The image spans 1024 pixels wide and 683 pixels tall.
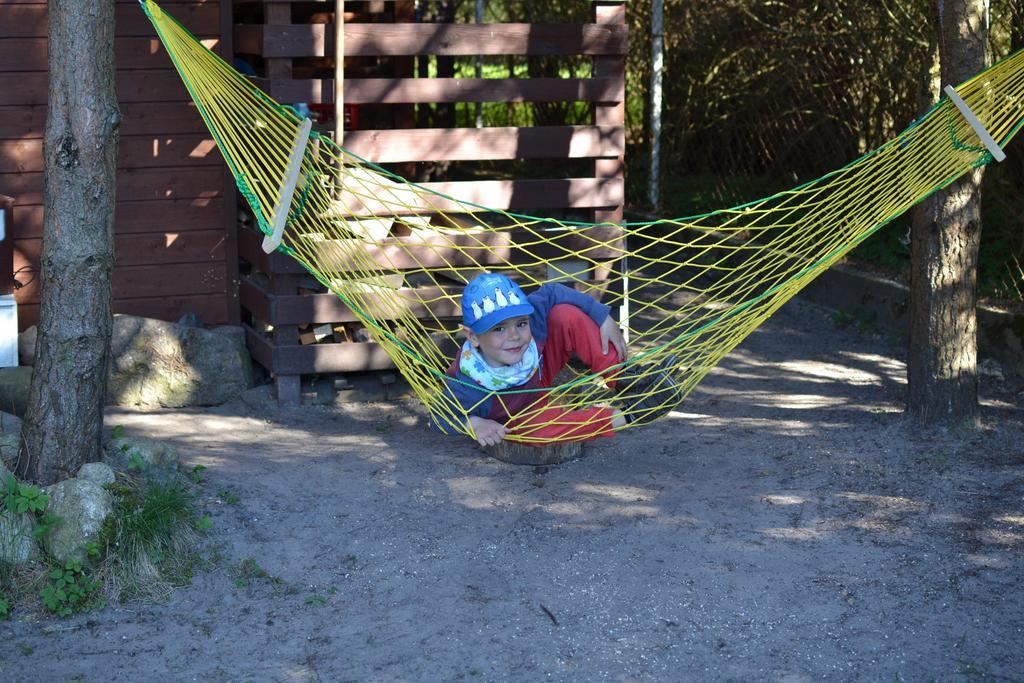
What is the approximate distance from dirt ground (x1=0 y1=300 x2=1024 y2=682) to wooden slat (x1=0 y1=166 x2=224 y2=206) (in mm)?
1081

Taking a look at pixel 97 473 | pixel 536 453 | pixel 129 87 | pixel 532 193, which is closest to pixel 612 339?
pixel 536 453

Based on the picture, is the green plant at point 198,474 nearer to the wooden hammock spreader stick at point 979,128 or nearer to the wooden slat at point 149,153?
the wooden slat at point 149,153

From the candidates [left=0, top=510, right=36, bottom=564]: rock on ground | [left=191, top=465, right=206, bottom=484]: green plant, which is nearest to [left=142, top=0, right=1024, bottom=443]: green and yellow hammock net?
[left=191, top=465, right=206, bottom=484]: green plant

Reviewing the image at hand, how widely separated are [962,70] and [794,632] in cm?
223

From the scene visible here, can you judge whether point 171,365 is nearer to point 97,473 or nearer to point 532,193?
point 97,473

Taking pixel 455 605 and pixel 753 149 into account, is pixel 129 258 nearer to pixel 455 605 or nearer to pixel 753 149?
pixel 455 605

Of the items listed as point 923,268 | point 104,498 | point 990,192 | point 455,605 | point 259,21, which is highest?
point 259,21

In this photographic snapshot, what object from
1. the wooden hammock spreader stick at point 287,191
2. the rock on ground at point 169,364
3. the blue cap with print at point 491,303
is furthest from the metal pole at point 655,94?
the wooden hammock spreader stick at point 287,191

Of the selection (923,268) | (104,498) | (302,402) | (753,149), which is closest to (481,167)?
(753,149)

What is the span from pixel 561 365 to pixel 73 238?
1771mm

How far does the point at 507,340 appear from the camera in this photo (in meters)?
4.04

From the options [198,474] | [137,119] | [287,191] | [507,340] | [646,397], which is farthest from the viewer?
[137,119]

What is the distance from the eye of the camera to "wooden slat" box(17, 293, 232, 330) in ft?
17.0

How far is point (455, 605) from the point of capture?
3268 mm
